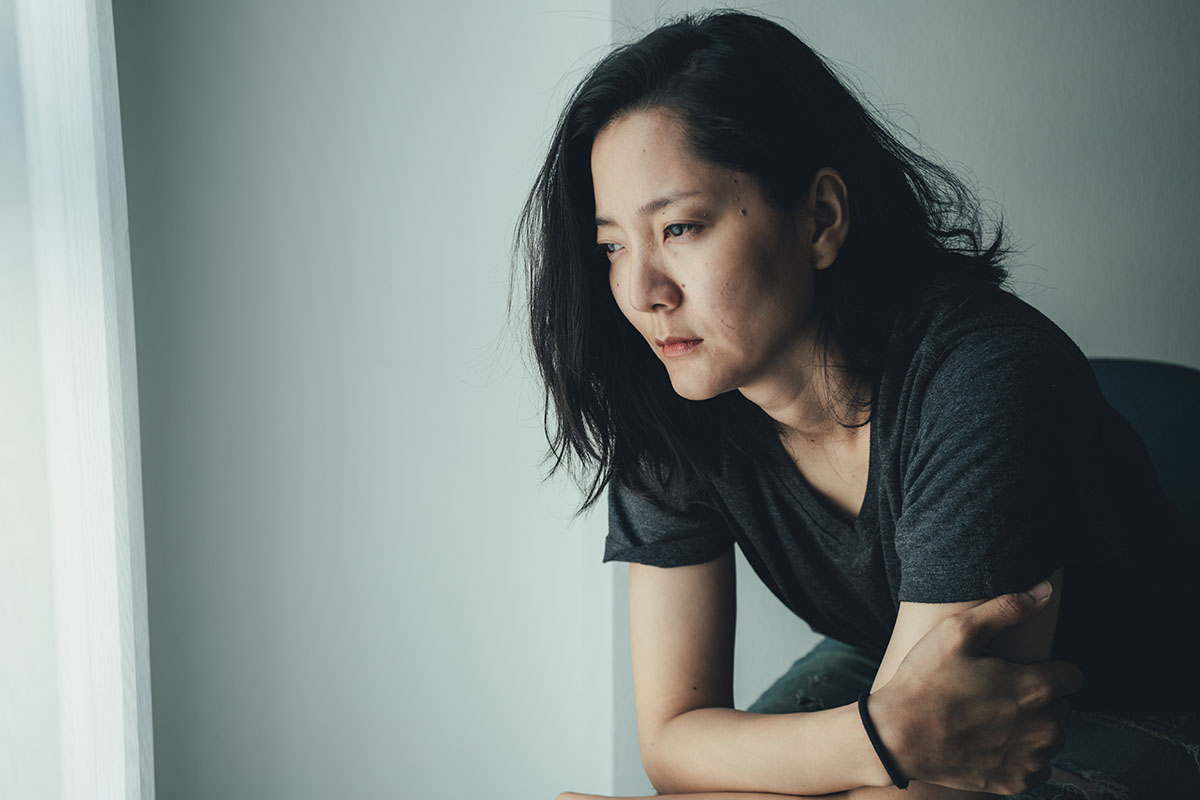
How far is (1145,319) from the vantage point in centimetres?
156

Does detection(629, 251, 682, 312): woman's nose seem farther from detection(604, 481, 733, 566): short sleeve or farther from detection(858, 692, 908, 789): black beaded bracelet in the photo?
detection(858, 692, 908, 789): black beaded bracelet

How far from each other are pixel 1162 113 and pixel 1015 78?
26 cm

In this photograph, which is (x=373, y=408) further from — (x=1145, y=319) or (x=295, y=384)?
(x=1145, y=319)

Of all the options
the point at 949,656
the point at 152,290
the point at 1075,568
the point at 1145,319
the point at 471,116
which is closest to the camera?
the point at 949,656

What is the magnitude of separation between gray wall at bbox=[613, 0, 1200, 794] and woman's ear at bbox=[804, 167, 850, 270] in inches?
25.9

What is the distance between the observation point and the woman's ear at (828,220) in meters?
0.93

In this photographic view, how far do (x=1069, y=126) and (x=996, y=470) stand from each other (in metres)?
1.02

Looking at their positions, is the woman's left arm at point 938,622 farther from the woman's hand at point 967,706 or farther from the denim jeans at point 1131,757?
the denim jeans at point 1131,757

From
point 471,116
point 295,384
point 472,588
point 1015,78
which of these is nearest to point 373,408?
point 295,384

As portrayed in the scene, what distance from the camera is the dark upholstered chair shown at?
121 centimetres

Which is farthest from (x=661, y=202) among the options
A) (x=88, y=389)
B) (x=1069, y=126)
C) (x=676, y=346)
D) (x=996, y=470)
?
(x=1069, y=126)

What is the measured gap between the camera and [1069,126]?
1514mm

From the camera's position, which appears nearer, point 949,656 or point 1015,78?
point 949,656

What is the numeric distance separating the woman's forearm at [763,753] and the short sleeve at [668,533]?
0.18 metres
